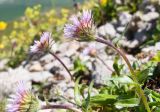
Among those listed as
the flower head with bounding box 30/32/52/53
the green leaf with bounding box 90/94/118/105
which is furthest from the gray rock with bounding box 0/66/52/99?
the flower head with bounding box 30/32/52/53

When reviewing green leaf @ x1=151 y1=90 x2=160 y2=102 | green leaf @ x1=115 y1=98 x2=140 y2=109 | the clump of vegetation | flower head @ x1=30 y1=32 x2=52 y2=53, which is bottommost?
green leaf @ x1=115 y1=98 x2=140 y2=109

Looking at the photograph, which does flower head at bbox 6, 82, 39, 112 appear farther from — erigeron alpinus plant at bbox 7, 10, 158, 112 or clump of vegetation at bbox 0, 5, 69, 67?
clump of vegetation at bbox 0, 5, 69, 67

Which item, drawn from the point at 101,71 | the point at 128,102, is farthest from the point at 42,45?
the point at 101,71

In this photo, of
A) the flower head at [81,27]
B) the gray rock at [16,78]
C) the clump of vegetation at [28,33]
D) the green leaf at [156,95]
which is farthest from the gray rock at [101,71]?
the clump of vegetation at [28,33]

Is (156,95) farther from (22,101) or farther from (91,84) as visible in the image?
(22,101)

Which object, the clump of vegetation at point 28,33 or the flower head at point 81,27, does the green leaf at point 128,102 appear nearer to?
the flower head at point 81,27

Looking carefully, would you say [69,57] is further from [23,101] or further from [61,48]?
[23,101]

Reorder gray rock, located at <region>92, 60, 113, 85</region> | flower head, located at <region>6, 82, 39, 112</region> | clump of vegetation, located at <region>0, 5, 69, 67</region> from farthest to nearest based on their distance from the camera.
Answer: clump of vegetation, located at <region>0, 5, 69, 67</region> < gray rock, located at <region>92, 60, 113, 85</region> < flower head, located at <region>6, 82, 39, 112</region>

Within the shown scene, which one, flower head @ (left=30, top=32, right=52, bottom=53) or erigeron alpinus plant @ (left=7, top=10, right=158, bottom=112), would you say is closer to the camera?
erigeron alpinus plant @ (left=7, top=10, right=158, bottom=112)

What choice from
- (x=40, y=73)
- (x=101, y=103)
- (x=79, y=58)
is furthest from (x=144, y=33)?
(x=101, y=103)
